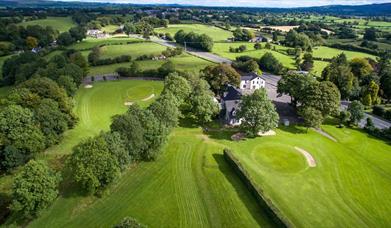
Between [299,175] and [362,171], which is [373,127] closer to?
[362,171]

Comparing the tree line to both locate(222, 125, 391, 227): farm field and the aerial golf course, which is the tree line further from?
locate(222, 125, 391, 227): farm field

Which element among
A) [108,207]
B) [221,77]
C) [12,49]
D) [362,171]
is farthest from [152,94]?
[12,49]

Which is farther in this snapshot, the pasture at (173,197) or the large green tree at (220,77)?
the large green tree at (220,77)

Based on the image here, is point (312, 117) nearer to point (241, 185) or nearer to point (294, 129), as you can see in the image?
point (294, 129)

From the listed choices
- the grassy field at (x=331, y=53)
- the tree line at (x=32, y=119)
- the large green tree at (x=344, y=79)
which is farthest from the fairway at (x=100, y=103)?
the grassy field at (x=331, y=53)

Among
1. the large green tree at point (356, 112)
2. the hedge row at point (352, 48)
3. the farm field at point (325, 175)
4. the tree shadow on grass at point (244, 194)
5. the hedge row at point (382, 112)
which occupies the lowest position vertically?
the tree shadow on grass at point (244, 194)

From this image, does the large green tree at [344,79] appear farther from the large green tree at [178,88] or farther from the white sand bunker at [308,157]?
the large green tree at [178,88]

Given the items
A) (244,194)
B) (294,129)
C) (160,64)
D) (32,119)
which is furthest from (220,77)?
(32,119)

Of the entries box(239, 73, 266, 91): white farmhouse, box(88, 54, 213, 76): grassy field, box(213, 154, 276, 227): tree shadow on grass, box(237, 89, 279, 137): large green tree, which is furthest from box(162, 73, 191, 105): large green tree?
box(88, 54, 213, 76): grassy field
